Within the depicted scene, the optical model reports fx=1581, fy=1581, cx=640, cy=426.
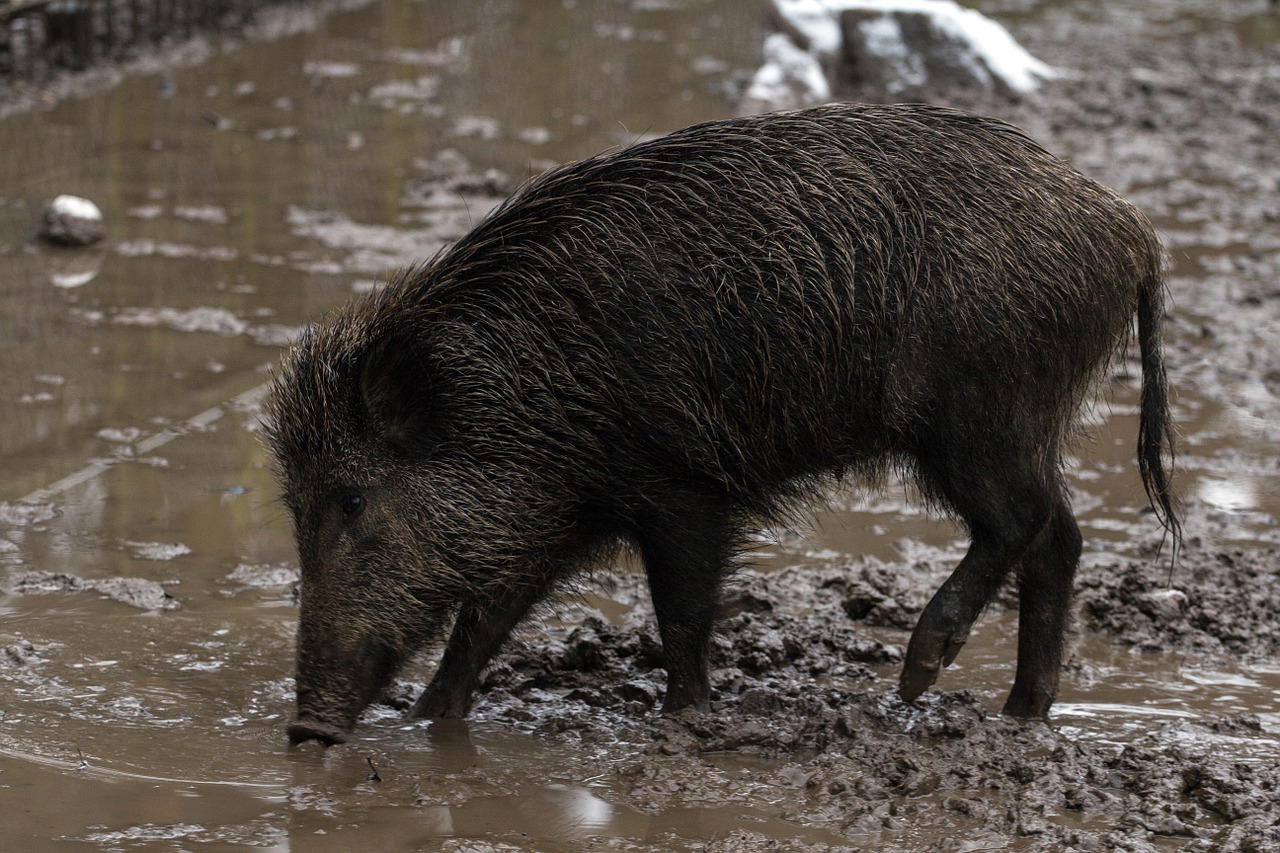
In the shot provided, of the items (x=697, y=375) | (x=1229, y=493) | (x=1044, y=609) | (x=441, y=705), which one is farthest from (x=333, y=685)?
(x=1229, y=493)

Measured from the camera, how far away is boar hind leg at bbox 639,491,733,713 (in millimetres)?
4312

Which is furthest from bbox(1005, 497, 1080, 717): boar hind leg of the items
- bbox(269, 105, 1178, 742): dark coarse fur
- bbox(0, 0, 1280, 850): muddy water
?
bbox(269, 105, 1178, 742): dark coarse fur

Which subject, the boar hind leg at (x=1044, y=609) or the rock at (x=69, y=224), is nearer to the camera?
the boar hind leg at (x=1044, y=609)

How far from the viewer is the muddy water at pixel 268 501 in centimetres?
377

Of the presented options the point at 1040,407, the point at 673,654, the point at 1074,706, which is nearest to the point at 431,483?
the point at 673,654

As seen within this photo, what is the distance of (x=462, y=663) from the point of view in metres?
4.52

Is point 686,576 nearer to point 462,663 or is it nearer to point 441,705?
point 462,663

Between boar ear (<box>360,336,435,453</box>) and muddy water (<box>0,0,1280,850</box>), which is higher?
boar ear (<box>360,336,435,453</box>)

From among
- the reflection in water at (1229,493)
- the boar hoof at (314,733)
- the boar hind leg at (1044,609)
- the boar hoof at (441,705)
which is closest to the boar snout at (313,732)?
the boar hoof at (314,733)

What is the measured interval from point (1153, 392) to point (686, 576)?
1.51 metres

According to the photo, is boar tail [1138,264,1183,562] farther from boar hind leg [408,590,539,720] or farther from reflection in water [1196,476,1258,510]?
boar hind leg [408,590,539,720]

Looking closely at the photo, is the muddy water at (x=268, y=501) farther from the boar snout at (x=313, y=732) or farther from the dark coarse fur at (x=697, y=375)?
the dark coarse fur at (x=697, y=375)

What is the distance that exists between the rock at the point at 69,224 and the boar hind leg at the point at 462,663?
460cm

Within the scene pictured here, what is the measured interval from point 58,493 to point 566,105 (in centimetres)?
704
